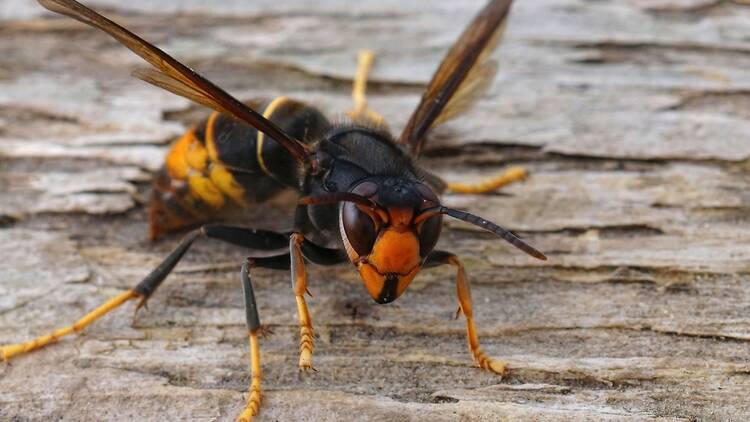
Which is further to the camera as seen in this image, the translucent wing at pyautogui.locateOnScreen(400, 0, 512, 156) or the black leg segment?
the translucent wing at pyautogui.locateOnScreen(400, 0, 512, 156)

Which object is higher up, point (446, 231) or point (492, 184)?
point (492, 184)

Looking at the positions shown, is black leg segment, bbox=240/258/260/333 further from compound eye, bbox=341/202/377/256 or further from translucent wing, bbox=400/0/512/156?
translucent wing, bbox=400/0/512/156

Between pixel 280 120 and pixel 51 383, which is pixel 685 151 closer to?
pixel 280 120

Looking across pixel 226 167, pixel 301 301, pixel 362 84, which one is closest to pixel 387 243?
pixel 301 301

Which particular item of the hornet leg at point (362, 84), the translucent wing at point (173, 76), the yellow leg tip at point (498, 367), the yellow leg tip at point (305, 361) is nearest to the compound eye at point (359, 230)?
the yellow leg tip at point (305, 361)

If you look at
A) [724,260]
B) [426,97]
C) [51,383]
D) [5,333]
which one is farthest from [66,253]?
[724,260]

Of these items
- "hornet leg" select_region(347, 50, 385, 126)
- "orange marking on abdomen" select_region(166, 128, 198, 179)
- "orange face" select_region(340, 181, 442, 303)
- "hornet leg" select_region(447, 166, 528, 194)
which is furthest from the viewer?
"hornet leg" select_region(347, 50, 385, 126)

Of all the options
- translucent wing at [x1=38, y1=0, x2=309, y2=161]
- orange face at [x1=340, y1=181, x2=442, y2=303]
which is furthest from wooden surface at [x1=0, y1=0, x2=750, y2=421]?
translucent wing at [x1=38, y1=0, x2=309, y2=161]

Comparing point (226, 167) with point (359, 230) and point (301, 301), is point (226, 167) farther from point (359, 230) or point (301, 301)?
point (359, 230)
